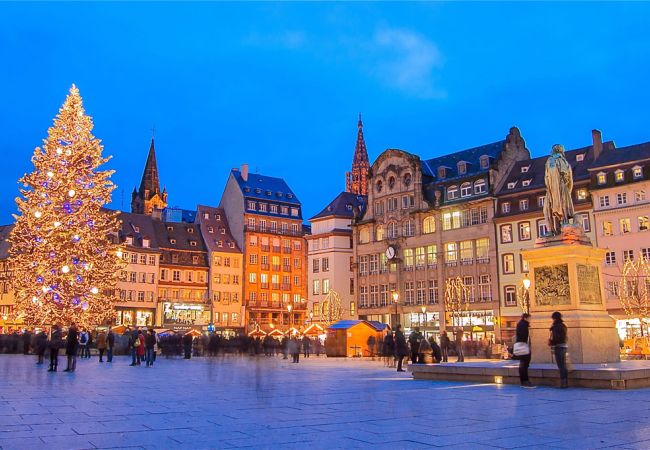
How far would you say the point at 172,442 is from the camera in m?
7.75

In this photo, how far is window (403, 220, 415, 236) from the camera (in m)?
66.8

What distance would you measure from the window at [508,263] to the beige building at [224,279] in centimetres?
3553

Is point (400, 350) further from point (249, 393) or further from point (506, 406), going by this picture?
point (506, 406)

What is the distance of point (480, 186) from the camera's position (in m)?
61.7

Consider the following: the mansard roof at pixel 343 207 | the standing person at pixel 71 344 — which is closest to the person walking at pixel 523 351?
the standing person at pixel 71 344

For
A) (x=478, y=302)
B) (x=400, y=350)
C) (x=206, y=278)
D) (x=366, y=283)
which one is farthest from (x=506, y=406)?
(x=206, y=278)

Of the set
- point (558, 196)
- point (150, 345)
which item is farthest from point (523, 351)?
point (150, 345)

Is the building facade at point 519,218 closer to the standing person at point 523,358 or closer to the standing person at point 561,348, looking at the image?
the standing person at point 523,358

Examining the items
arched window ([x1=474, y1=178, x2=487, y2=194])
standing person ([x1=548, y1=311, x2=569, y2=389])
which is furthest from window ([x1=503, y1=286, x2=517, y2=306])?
standing person ([x1=548, y1=311, x2=569, y2=389])

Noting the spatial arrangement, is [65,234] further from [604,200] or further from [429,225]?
[604,200]

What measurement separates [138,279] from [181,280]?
18.2ft

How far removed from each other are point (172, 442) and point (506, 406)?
18.8 ft

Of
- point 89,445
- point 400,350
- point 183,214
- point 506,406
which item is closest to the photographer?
point 89,445

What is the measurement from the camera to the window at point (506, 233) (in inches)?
2291
